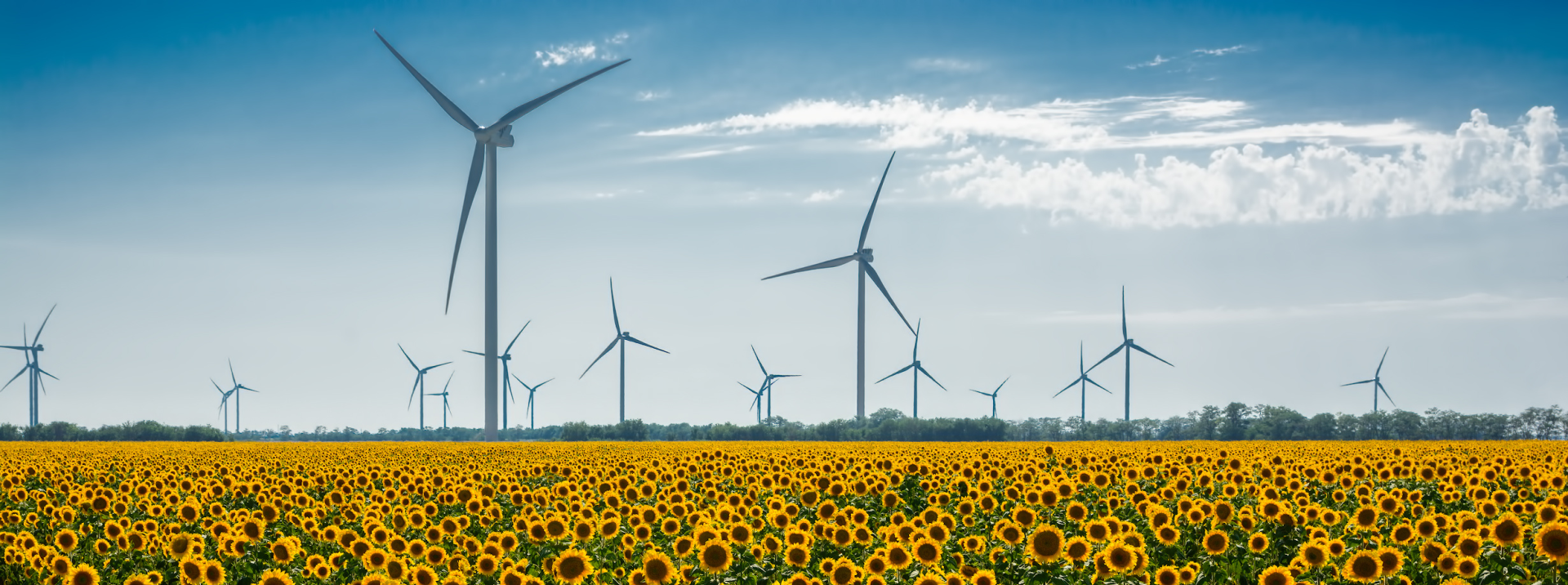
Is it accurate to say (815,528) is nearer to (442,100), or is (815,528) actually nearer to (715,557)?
(715,557)

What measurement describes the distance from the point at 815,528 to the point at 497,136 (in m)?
63.3

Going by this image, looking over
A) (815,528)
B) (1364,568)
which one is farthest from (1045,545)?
(815,528)

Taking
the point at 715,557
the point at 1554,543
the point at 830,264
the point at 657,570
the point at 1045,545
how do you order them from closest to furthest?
the point at 657,570 → the point at 1554,543 → the point at 715,557 → the point at 1045,545 → the point at 830,264

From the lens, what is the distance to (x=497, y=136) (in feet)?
246

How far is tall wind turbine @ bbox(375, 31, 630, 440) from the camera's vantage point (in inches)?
2795

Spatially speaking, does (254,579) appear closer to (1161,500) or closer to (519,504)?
(519,504)

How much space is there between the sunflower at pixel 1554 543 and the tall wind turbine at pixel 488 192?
62.5 m

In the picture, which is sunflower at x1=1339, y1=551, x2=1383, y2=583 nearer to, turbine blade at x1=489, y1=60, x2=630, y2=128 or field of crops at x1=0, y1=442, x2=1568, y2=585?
field of crops at x1=0, y1=442, x2=1568, y2=585

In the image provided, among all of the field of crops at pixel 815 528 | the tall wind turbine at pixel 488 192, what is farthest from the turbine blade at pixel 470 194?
the field of crops at pixel 815 528

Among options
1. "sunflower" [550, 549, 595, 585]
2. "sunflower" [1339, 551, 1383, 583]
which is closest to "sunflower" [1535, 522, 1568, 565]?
"sunflower" [1339, 551, 1383, 583]

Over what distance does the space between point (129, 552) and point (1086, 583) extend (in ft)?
36.3

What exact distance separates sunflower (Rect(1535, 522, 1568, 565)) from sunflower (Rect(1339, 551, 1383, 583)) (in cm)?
180

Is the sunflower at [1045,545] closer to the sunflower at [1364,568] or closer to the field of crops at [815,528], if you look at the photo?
the field of crops at [815,528]

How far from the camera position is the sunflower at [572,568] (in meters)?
11.8
